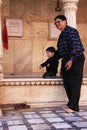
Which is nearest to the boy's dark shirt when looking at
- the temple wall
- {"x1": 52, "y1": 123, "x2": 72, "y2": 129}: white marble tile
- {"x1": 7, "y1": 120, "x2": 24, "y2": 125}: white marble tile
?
{"x1": 7, "y1": 120, "x2": 24, "y2": 125}: white marble tile

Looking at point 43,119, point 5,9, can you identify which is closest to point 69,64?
point 43,119

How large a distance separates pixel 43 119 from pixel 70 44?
59.1 inches

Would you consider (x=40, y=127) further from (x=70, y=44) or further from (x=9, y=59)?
(x=9, y=59)

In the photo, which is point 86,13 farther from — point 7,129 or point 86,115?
point 7,129

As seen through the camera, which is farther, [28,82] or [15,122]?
[28,82]

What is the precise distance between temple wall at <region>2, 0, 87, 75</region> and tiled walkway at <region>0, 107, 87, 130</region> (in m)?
3.25

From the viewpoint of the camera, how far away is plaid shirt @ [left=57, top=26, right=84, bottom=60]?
592cm

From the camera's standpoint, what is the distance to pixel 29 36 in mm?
9562

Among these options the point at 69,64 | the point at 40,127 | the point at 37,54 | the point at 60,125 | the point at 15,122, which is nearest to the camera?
the point at 40,127

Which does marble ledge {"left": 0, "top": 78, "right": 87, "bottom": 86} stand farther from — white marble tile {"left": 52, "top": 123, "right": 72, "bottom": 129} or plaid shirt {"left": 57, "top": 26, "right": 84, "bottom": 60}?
white marble tile {"left": 52, "top": 123, "right": 72, "bottom": 129}

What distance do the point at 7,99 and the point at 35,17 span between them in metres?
3.71

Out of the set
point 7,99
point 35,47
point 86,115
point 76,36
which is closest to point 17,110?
point 7,99

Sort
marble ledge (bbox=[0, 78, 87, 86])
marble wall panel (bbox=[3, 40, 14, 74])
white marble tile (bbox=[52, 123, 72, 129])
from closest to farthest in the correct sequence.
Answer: white marble tile (bbox=[52, 123, 72, 129]) < marble ledge (bbox=[0, 78, 87, 86]) < marble wall panel (bbox=[3, 40, 14, 74])

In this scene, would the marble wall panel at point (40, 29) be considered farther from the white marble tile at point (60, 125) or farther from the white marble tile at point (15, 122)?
the white marble tile at point (60, 125)
